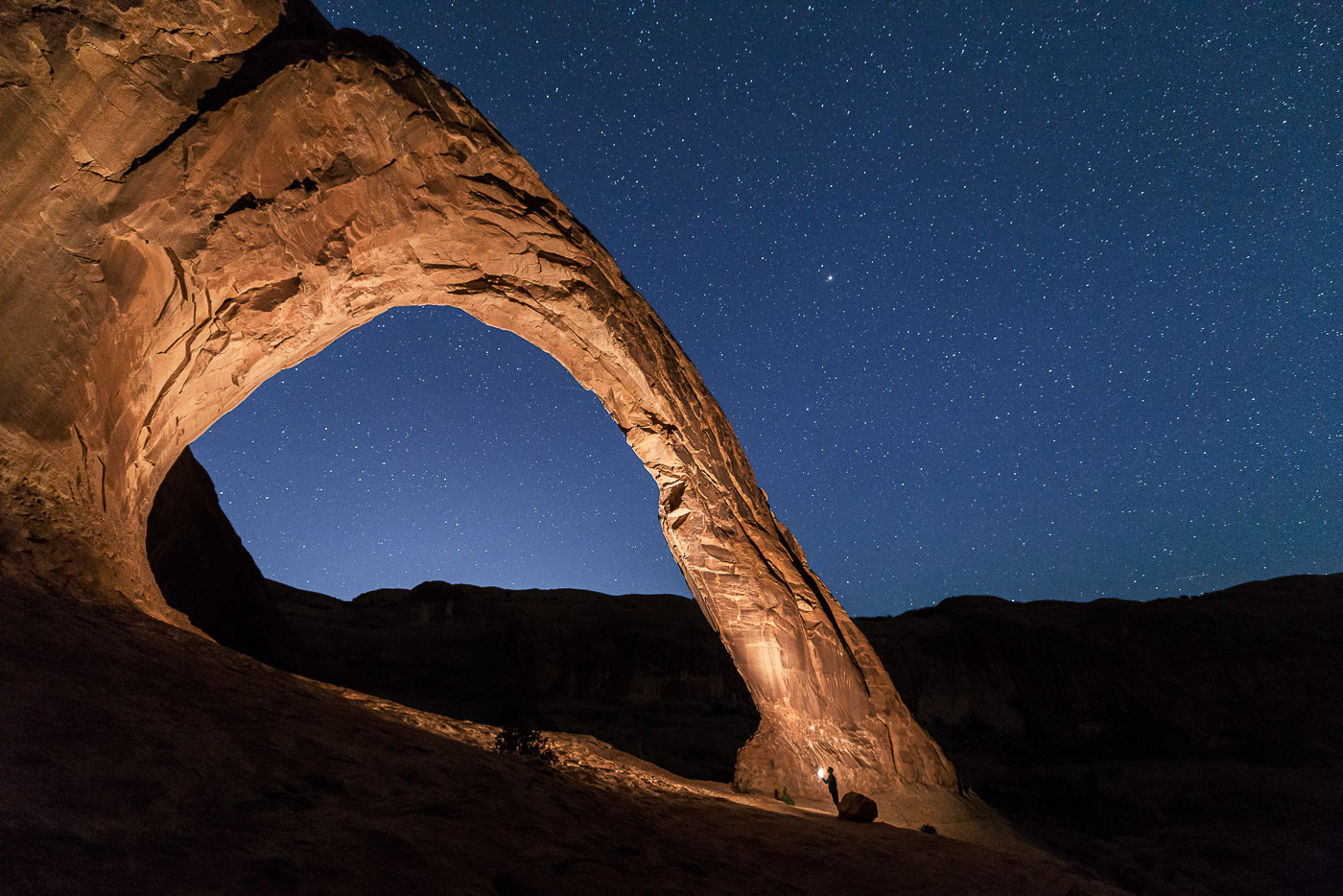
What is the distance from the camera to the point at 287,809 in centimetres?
274

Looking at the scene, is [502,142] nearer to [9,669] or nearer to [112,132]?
[112,132]

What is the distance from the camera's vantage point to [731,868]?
421cm

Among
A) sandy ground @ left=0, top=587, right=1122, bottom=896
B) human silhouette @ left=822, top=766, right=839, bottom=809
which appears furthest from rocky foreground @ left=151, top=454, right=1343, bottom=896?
sandy ground @ left=0, top=587, right=1122, bottom=896

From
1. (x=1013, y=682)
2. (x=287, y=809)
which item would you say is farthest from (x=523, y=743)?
(x=1013, y=682)

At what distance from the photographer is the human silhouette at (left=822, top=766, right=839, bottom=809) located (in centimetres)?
1094

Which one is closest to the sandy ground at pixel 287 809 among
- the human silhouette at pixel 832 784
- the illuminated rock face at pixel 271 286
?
the illuminated rock face at pixel 271 286

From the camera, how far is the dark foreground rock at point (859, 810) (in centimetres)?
750

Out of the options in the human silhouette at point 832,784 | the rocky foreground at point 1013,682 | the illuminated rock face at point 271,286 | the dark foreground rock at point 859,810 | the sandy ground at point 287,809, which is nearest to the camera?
the sandy ground at point 287,809

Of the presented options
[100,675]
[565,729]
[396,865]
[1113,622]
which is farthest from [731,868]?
[1113,622]

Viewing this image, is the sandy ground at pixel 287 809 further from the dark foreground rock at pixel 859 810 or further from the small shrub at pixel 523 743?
the dark foreground rock at pixel 859 810

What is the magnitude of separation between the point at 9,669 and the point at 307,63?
679 centimetres

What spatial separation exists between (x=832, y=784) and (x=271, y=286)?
1247 centimetres

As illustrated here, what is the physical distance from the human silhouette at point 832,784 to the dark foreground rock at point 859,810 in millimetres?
3668

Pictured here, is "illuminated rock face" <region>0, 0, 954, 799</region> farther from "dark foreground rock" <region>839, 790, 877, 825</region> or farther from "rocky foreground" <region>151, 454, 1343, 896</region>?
"rocky foreground" <region>151, 454, 1343, 896</region>
